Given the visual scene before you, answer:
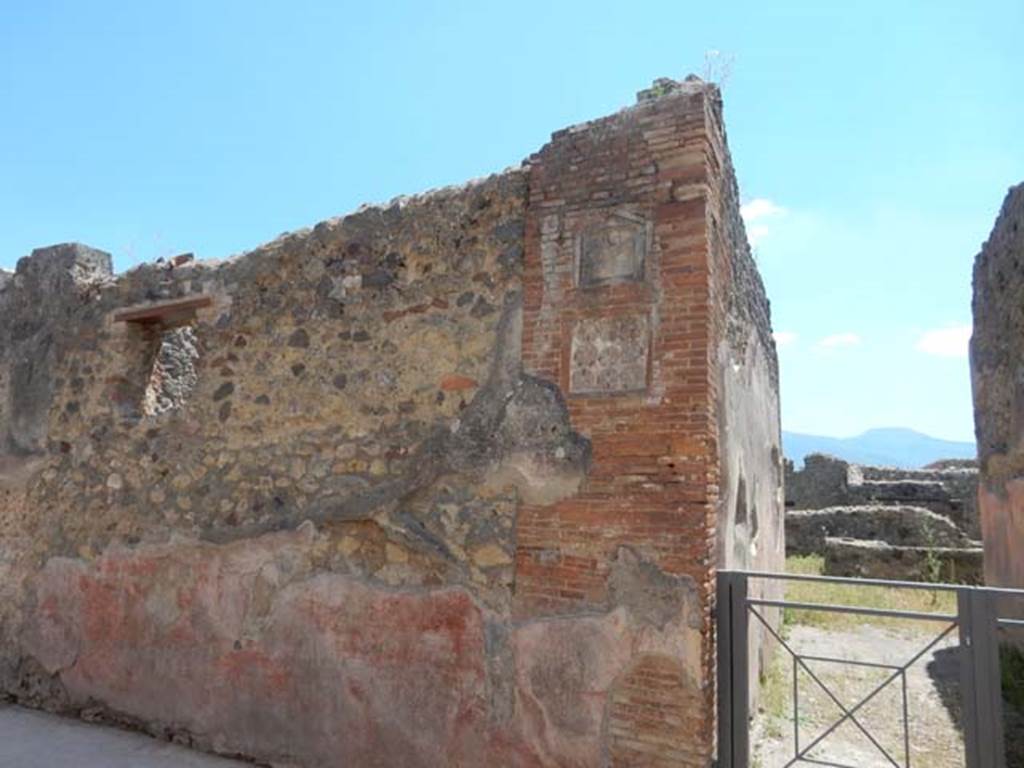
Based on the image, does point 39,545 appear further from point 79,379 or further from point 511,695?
point 511,695

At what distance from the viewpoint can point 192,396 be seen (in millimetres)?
4984

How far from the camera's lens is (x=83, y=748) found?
14.6 ft

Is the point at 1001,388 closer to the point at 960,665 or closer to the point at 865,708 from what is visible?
the point at 865,708

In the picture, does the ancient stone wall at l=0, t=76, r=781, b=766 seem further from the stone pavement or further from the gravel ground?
the gravel ground

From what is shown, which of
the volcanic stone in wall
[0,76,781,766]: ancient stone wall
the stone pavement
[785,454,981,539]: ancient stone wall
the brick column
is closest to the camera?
the brick column

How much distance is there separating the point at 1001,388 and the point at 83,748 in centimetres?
778

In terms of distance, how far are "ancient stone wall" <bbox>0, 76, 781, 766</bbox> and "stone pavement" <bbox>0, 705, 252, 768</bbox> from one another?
126 mm

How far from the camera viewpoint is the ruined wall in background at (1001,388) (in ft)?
21.0

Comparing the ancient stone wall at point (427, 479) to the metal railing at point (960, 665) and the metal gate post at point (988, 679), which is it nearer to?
the metal railing at point (960, 665)

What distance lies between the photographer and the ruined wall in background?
6.41 meters

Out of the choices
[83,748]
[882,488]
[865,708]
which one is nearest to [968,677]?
[865,708]

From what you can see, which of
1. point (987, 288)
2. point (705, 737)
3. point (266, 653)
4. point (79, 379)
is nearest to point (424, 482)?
point (266, 653)

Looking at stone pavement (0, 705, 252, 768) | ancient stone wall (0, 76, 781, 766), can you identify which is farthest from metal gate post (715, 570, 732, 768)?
stone pavement (0, 705, 252, 768)

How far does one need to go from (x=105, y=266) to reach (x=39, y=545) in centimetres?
219
